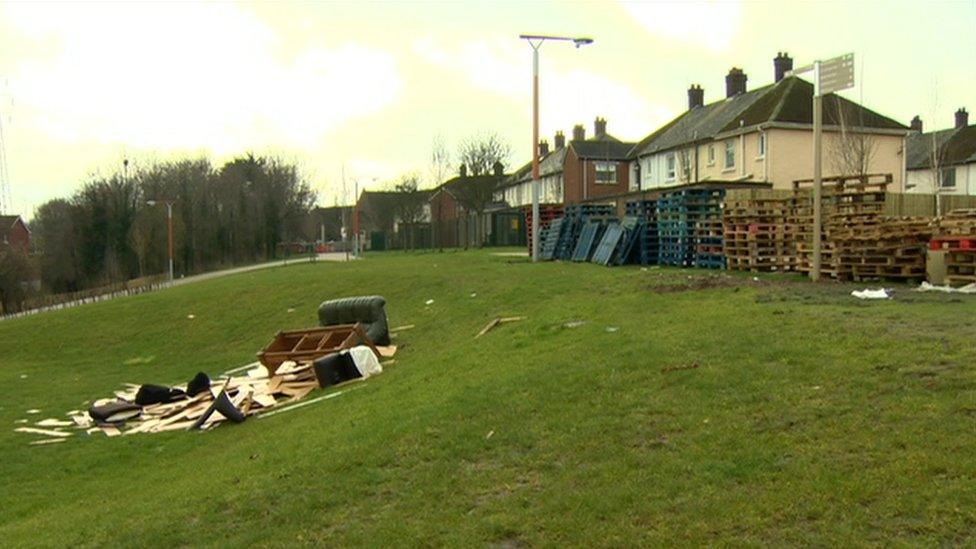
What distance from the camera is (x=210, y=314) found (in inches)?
1019

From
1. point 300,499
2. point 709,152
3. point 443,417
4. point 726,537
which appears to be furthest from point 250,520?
point 709,152

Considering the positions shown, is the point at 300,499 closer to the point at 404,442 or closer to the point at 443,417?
the point at 404,442

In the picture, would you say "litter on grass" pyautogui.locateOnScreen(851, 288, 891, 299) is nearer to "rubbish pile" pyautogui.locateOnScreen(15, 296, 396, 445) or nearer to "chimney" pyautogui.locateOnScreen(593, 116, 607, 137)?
"rubbish pile" pyautogui.locateOnScreen(15, 296, 396, 445)

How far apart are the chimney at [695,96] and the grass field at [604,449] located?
138ft

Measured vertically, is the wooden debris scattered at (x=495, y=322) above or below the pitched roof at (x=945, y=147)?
below

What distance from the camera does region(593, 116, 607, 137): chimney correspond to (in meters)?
69.9

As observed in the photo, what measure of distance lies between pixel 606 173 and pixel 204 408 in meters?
46.2

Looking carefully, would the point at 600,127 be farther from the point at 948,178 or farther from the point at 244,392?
the point at 244,392

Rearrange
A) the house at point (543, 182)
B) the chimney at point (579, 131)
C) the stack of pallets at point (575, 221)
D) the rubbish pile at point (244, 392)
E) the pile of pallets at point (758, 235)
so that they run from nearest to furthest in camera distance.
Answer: the rubbish pile at point (244, 392), the pile of pallets at point (758, 235), the stack of pallets at point (575, 221), the house at point (543, 182), the chimney at point (579, 131)

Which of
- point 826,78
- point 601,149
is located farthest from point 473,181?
point 826,78

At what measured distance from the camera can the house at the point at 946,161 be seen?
45.5 m

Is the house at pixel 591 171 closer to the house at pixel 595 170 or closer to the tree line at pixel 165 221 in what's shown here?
the house at pixel 595 170

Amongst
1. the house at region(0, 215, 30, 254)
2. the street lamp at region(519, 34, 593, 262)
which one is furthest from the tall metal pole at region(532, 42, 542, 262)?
the house at region(0, 215, 30, 254)

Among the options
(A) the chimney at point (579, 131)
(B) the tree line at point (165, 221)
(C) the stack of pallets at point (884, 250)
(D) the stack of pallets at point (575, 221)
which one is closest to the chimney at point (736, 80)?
(D) the stack of pallets at point (575, 221)
